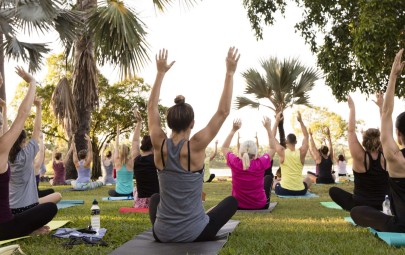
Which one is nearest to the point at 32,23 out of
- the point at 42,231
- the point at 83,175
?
the point at 83,175

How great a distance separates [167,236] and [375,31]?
8734mm

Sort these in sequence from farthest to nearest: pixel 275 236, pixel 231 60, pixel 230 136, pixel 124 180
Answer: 1. pixel 124 180
2. pixel 230 136
3. pixel 275 236
4. pixel 231 60

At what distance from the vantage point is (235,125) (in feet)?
20.4

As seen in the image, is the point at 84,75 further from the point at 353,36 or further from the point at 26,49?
the point at 353,36

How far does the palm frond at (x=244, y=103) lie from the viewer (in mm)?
19281

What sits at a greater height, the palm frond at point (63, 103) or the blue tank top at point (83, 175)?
the palm frond at point (63, 103)

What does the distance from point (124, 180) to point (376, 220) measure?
6407mm

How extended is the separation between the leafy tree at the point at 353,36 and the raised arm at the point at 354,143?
22.2 feet

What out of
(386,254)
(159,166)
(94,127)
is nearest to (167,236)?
(159,166)

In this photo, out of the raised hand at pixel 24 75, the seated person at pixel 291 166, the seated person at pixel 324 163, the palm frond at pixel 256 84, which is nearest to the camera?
the raised hand at pixel 24 75

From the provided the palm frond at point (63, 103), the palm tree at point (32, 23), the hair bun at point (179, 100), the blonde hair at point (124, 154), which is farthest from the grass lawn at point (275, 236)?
the palm frond at point (63, 103)

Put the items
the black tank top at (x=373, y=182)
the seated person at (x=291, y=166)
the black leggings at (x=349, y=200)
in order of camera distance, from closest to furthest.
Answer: the black tank top at (x=373, y=182), the black leggings at (x=349, y=200), the seated person at (x=291, y=166)

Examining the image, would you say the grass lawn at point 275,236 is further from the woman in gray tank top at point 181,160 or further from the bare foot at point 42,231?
the woman in gray tank top at point 181,160

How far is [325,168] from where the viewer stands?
46.3 feet
